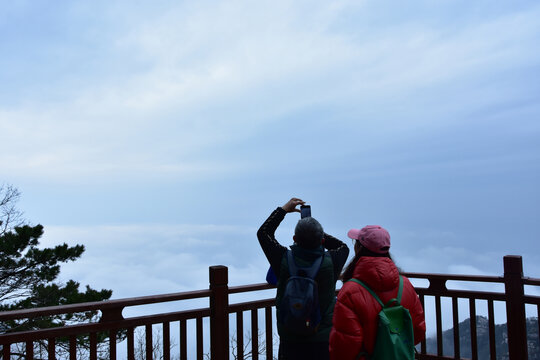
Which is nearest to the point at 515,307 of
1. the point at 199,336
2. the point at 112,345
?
the point at 199,336

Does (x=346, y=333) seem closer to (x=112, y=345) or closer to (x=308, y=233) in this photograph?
(x=308, y=233)

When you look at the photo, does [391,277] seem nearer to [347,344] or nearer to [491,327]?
[347,344]

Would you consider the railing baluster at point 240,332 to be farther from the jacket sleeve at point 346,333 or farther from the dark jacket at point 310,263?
the jacket sleeve at point 346,333

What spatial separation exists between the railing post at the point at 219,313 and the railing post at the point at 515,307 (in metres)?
3.15

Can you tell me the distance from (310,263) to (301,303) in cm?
30

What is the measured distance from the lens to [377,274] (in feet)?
9.48

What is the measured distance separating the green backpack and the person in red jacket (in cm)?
3

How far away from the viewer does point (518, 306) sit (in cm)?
508

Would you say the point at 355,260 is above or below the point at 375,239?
below

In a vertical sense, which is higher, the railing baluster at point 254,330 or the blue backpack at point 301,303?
the blue backpack at point 301,303

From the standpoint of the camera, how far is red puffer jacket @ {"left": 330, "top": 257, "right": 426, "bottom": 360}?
279 centimetres

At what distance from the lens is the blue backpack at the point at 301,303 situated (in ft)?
10.7

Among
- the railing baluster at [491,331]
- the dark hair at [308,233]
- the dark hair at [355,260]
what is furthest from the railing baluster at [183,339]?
the railing baluster at [491,331]

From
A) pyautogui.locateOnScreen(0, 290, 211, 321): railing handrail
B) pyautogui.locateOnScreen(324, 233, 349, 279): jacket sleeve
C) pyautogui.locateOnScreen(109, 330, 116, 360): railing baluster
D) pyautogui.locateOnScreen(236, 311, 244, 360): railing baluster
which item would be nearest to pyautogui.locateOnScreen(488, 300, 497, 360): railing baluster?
pyautogui.locateOnScreen(324, 233, 349, 279): jacket sleeve
